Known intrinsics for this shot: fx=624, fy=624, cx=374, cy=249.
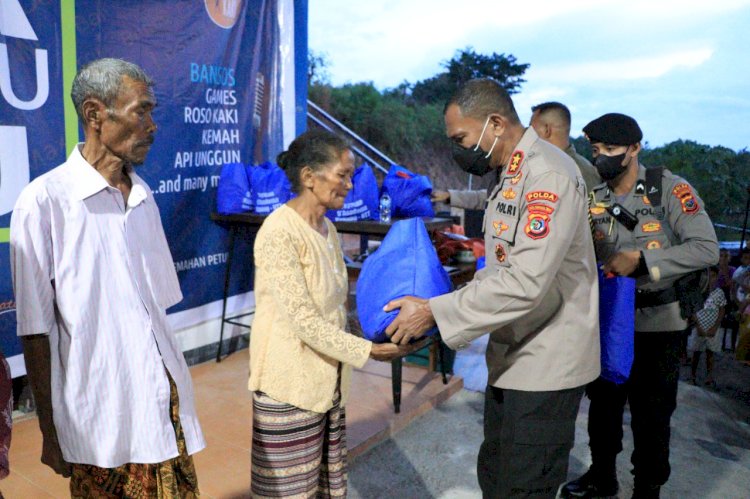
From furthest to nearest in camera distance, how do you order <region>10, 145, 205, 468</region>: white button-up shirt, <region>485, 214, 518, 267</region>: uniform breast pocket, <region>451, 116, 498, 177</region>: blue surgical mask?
<region>451, 116, 498, 177</region>: blue surgical mask < <region>485, 214, 518, 267</region>: uniform breast pocket < <region>10, 145, 205, 468</region>: white button-up shirt

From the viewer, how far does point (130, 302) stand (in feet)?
5.38

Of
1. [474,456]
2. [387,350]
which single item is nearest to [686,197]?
[387,350]

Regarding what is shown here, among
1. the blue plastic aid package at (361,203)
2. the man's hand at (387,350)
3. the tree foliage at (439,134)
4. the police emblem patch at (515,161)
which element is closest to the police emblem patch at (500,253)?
the police emblem patch at (515,161)

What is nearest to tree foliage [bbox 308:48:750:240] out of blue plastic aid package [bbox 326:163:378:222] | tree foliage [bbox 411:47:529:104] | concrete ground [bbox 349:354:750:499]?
tree foliage [bbox 411:47:529:104]

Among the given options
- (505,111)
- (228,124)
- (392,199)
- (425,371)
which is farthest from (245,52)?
(505,111)

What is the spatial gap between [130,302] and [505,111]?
1312 mm

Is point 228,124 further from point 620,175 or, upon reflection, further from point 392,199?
point 620,175

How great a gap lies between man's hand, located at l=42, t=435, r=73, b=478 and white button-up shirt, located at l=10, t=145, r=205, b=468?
3 centimetres

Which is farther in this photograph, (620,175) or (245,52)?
(245,52)

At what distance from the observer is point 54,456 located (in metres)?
1.63

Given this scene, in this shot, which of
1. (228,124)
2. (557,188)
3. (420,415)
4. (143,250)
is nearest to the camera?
(143,250)

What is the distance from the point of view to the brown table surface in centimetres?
412

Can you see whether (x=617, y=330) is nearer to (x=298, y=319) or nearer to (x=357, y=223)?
(x=298, y=319)

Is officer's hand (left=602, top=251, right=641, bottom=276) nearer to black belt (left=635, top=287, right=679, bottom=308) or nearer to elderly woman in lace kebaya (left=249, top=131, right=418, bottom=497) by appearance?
black belt (left=635, top=287, right=679, bottom=308)
